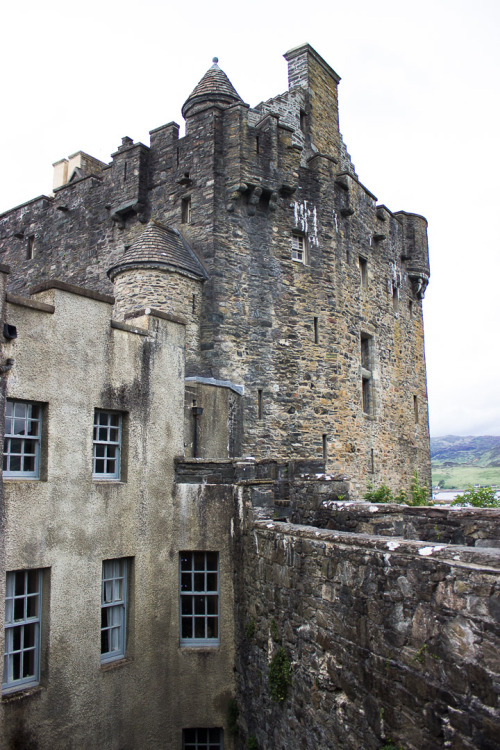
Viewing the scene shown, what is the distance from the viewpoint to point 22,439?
8.12m

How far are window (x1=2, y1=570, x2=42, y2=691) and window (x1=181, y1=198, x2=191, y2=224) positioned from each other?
11.5 meters

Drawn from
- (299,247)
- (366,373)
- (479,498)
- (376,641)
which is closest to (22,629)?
(376,641)

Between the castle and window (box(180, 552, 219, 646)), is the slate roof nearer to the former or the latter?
the castle

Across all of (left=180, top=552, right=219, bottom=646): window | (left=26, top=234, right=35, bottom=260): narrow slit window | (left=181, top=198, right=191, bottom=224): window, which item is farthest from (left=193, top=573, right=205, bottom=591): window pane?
(left=26, top=234, right=35, bottom=260): narrow slit window

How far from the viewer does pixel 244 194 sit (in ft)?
55.1

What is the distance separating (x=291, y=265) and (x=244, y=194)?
239 centimetres

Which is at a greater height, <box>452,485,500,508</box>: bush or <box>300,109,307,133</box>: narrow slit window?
<box>300,109,307,133</box>: narrow slit window

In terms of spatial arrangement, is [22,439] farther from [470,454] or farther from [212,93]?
[470,454]

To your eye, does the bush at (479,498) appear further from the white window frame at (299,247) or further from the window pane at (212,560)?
the white window frame at (299,247)

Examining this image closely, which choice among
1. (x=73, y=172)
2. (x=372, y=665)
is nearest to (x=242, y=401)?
(x=372, y=665)

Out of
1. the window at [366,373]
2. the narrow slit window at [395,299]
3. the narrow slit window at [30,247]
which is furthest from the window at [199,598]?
the narrow slit window at [30,247]

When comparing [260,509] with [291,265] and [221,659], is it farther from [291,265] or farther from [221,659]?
[291,265]

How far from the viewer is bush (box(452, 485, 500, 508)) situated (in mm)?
10781

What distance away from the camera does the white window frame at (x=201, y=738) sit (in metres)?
9.44
